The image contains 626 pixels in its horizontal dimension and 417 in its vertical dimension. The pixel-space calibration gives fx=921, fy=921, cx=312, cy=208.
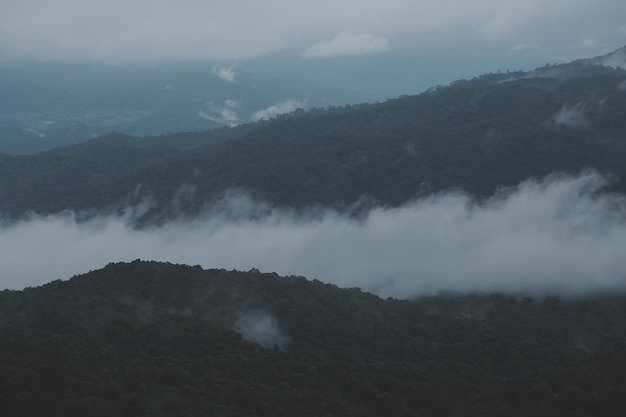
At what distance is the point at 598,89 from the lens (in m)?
111

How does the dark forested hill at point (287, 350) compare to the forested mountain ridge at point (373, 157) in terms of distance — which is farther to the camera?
the forested mountain ridge at point (373, 157)

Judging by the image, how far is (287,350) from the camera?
153ft

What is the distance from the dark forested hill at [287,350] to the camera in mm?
33250

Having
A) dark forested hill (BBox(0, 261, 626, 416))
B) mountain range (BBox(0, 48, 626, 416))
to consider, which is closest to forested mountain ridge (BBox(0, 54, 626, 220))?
mountain range (BBox(0, 48, 626, 416))

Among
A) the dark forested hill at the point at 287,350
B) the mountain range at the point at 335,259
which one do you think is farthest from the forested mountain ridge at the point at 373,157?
the dark forested hill at the point at 287,350

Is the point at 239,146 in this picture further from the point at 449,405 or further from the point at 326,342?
the point at 449,405

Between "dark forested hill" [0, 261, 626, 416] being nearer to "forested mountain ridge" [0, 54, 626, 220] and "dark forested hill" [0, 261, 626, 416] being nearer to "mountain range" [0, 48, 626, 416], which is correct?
"mountain range" [0, 48, 626, 416]

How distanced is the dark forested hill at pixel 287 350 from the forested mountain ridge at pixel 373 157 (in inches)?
1444

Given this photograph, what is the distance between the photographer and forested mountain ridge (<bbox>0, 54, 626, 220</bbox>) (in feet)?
312

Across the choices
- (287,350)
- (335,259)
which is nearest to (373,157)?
(335,259)

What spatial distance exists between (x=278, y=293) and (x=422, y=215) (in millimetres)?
41802

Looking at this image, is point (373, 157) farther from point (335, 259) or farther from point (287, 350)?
point (287, 350)

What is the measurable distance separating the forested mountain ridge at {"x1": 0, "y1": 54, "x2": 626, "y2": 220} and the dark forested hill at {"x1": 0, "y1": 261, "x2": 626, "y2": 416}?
36.7 m

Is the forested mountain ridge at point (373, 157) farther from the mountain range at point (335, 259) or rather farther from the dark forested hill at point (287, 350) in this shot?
the dark forested hill at point (287, 350)
